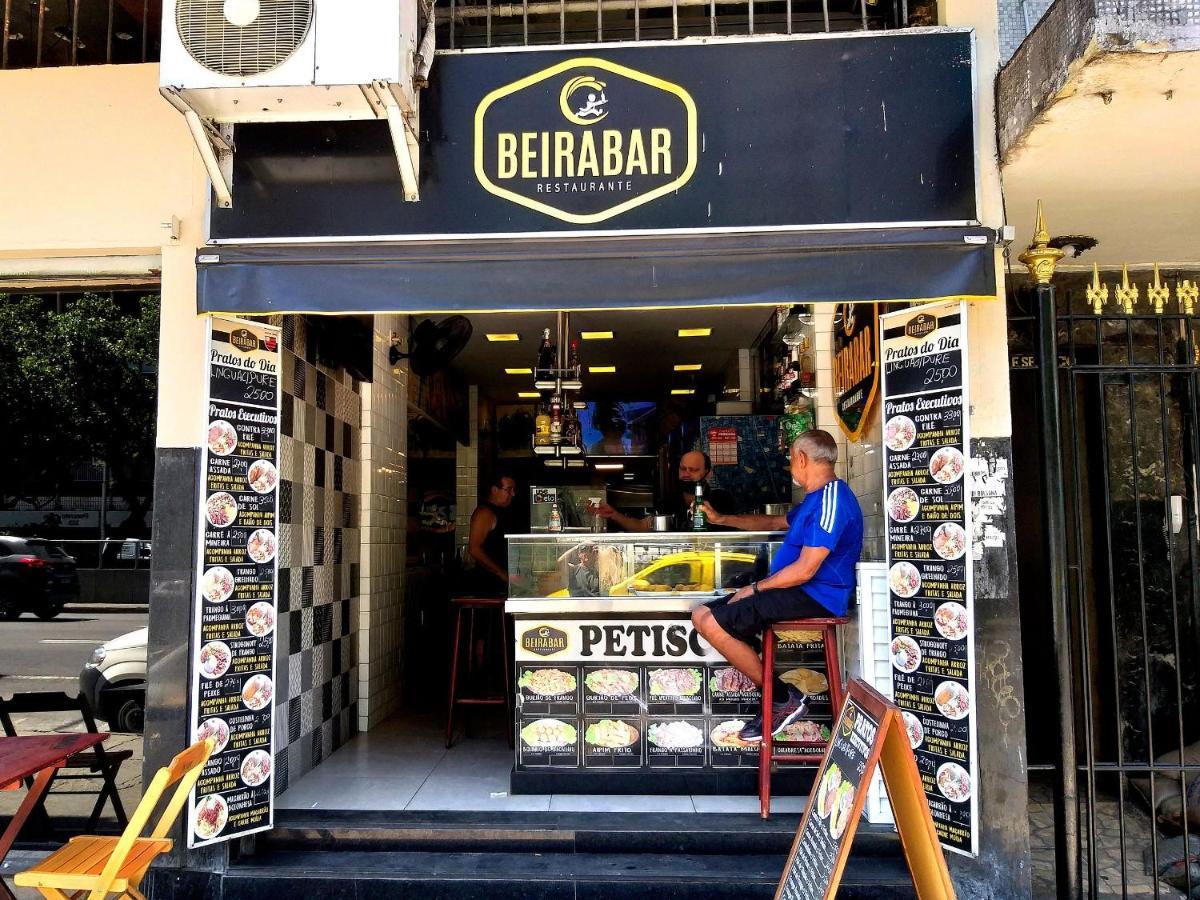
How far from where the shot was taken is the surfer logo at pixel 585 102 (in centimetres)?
399

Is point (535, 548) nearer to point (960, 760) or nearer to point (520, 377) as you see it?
point (960, 760)

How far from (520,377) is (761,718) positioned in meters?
6.76

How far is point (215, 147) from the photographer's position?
12.9 ft

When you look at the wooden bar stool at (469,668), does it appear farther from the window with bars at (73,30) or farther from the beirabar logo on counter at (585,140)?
the window with bars at (73,30)

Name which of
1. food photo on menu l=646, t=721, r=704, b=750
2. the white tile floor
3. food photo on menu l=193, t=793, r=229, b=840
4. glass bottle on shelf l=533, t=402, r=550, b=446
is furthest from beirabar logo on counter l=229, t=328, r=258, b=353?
glass bottle on shelf l=533, t=402, r=550, b=446

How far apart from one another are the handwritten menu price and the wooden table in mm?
2589

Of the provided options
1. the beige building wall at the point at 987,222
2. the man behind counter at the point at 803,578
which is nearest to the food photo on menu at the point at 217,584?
the man behind counter at the point at 803,578

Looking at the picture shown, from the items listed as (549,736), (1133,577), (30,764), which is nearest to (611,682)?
(549,736)

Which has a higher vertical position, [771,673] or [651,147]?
Answer: [651,147]

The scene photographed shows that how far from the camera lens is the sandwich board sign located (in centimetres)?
231

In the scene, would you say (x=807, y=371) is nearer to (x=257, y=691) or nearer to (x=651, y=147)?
(x=651, y=147)

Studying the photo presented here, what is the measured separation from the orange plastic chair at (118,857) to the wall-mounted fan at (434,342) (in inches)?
162

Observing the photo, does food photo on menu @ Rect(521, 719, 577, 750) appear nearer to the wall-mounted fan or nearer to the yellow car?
the yellow car

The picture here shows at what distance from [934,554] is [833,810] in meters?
1.69
